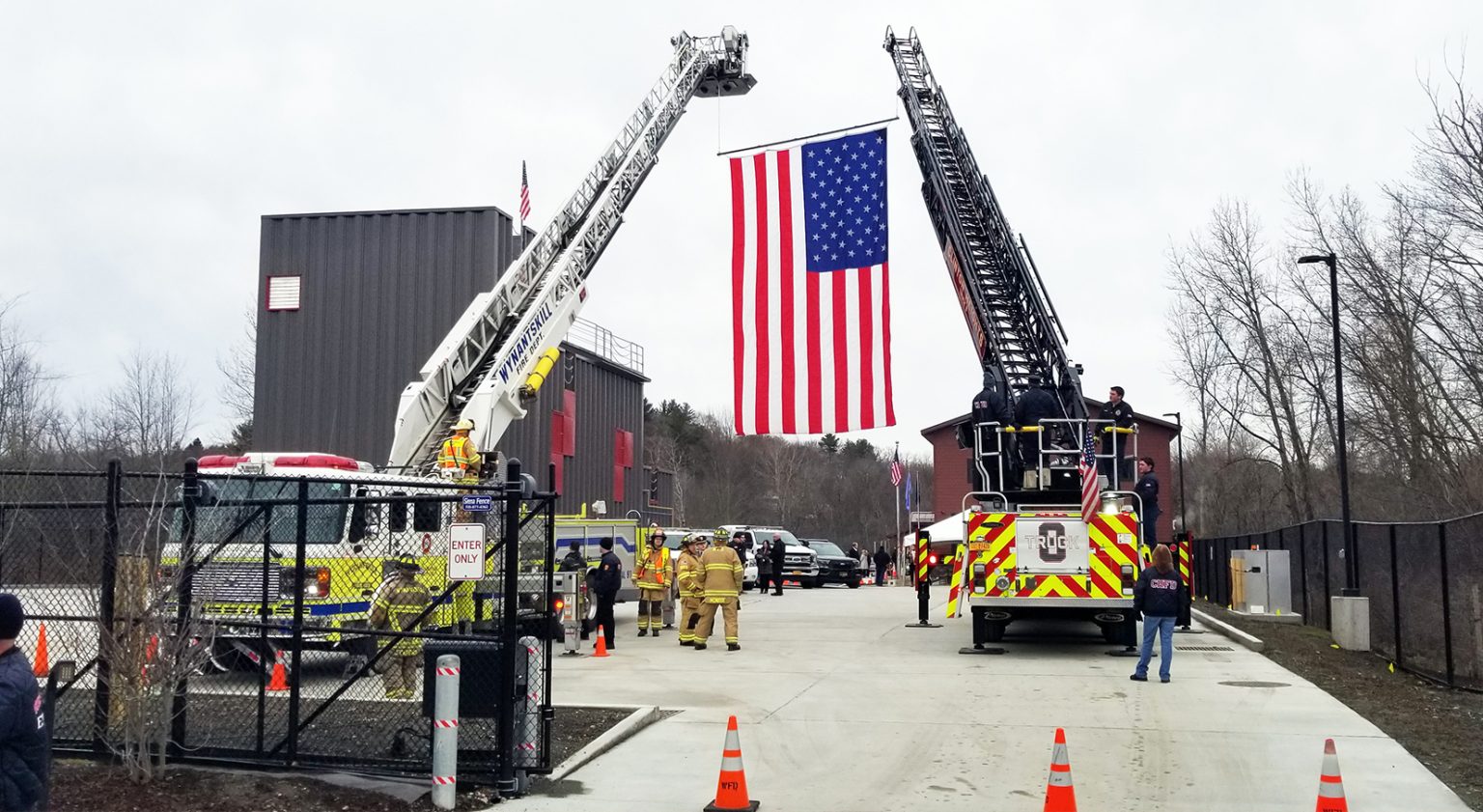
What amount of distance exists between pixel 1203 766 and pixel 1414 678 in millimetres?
7430

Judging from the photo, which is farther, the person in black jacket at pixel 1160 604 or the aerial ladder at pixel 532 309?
the aerial ladder at pixel 532 309

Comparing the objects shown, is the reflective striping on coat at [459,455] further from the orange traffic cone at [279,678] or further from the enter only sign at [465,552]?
the enter only sign at [465,552]

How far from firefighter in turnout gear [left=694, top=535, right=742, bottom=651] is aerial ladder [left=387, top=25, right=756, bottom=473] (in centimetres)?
379

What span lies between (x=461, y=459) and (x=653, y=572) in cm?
566

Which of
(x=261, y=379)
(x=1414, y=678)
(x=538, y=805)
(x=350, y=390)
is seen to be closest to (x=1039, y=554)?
(x=1414, y=678)

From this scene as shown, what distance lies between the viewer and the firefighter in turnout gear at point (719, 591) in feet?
59.6

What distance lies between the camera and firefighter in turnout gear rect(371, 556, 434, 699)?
10820 millimetres

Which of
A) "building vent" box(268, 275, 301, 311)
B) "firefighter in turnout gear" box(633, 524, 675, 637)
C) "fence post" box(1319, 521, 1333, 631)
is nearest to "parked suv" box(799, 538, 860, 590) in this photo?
"firefighter in turnout gear" box(633, 524, 675, 637)

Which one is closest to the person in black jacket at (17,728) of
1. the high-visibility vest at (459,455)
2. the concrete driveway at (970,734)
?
the concrete driveway at (970,734)

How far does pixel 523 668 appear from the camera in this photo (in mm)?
8641

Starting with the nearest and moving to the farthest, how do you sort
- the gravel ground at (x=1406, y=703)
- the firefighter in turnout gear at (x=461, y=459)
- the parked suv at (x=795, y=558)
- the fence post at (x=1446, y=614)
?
the gravel ground at (x=1406, y=703) < the fence post at (x=1446, y=614) < the firefighter in turnout gear at (x=461, y=459) < the parked suv at (x=795, y=558)

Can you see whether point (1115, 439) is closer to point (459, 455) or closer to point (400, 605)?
point (459, 455)

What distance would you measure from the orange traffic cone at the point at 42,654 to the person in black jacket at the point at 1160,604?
11.2m

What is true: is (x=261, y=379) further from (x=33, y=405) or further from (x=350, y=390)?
(x=33, y=405)
